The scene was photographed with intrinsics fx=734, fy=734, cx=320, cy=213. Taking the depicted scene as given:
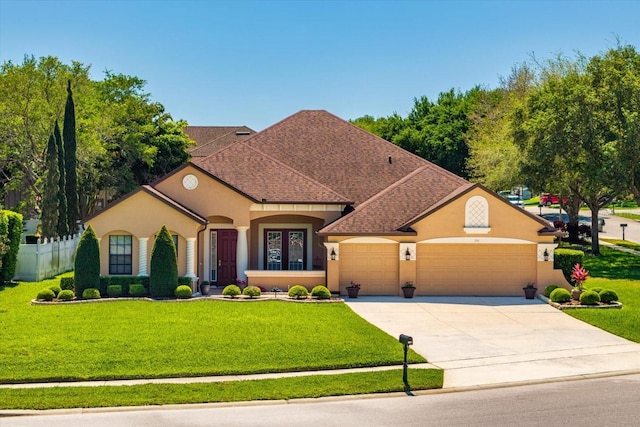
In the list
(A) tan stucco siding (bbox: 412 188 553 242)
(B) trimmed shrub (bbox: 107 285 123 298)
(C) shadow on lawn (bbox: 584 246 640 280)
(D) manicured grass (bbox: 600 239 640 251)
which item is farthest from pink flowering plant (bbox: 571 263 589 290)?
(D) manicured grass (bbox: 600 239 640 251)

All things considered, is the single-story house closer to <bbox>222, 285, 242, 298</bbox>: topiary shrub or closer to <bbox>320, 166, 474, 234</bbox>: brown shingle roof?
<bbox>320, 166, 474, 234</bbox>: brown shingle roof

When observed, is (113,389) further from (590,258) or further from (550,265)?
(590,258)

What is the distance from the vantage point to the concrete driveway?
18.1 m

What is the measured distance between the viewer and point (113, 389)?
1555 cm

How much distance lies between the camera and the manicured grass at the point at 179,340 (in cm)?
1734

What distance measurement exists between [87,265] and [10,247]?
4882mm

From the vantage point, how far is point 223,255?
32.1 m

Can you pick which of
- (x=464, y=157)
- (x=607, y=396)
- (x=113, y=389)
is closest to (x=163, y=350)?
(x=113, y=389)

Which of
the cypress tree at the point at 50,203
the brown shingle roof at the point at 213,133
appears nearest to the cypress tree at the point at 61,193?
the cypress tree at the point at 50,203

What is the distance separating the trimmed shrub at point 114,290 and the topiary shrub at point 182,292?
2119mm

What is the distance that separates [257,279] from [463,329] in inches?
391

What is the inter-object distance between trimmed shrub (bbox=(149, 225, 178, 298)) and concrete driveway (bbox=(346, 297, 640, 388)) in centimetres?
682

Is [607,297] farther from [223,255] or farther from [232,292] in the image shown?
[223,255]

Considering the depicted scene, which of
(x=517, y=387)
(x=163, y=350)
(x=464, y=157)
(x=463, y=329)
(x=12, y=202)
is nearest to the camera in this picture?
(x=517, y=387)
